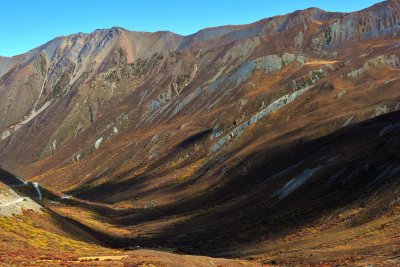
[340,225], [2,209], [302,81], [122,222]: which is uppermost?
[302,81]

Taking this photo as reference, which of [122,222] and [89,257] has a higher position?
[89,257]

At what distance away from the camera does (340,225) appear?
194 ft

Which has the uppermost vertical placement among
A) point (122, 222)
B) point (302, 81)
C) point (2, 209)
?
point (302, 81)

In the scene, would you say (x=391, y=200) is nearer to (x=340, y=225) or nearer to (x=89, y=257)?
(x=340, y=225)

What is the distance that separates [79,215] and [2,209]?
44569 millimetres

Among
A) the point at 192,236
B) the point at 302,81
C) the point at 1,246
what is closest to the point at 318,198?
the point at 192,236

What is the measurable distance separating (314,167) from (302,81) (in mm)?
100400

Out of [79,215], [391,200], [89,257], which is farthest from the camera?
[79,215]

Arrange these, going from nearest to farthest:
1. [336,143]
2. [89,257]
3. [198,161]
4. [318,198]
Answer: [89,257] → [318,198] → [336,143] → [198,161]

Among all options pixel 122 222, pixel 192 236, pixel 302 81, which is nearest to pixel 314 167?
pixel 192 236

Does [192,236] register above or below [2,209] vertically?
below

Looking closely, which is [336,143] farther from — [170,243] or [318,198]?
[170,243]

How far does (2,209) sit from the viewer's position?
201 feet

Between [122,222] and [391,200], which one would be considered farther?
[122,222]
